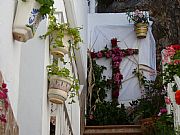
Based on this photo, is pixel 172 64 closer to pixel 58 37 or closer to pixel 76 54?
pixel 76 54

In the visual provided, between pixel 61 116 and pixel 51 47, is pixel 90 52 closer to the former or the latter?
pixel 61 116

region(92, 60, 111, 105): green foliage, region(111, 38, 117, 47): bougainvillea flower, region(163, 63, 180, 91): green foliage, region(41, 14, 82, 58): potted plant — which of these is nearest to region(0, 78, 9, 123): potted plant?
region(41, 14, 82, 58): potted plant

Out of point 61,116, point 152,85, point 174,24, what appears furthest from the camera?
point 174,24

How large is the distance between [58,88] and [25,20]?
1508 mm

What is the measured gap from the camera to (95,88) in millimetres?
12719

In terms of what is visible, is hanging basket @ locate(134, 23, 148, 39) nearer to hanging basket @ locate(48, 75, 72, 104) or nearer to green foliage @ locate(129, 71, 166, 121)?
green foliage @ locate(129, 71, 166, 121)

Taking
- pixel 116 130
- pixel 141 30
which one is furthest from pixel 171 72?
pixel 141 30

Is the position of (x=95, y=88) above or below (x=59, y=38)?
above

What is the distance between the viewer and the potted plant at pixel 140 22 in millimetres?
13508

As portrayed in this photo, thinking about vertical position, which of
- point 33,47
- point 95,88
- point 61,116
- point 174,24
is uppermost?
point 174,24

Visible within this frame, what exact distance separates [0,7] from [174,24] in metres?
12.1

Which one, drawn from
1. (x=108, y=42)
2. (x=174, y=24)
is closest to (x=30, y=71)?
(x=108, y=42)

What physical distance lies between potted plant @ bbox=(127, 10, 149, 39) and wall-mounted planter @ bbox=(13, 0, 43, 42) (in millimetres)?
9663

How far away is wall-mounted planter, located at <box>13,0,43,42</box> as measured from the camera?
3725 mm
